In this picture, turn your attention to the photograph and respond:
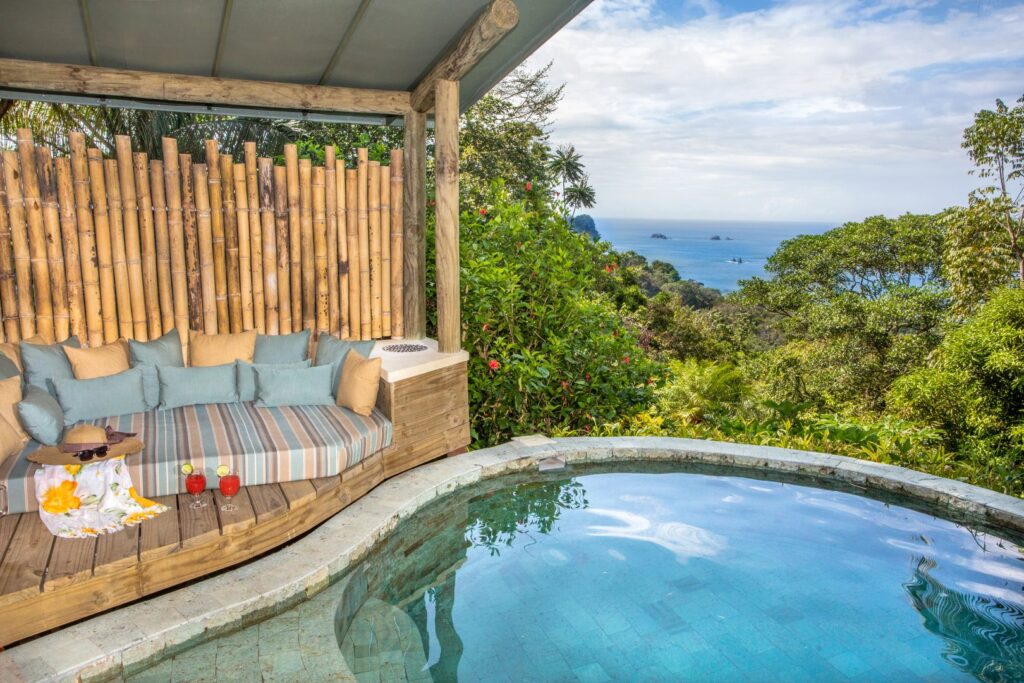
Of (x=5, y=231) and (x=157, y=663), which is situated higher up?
(x=5, y=231)

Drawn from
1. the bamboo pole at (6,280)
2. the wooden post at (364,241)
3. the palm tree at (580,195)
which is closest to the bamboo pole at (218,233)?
the wooden post at (364,241)

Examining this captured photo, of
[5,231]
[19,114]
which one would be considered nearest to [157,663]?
[5,231]

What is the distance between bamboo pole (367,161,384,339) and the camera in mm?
5012

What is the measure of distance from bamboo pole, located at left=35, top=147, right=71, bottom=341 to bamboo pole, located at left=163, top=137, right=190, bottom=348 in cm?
58

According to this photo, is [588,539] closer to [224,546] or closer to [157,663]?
[224,546]

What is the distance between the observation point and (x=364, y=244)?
505 cm

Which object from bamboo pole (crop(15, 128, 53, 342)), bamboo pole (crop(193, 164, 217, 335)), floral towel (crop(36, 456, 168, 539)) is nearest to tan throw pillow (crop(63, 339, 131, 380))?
bamboo pole (crop(15, 128, 53, 342))

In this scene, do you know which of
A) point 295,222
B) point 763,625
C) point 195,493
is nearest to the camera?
point 763,625

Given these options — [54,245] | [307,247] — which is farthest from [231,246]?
[54,245]

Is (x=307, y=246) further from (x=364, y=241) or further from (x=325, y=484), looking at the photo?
(x=325, y=484)

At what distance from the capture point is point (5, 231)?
3.91 meters

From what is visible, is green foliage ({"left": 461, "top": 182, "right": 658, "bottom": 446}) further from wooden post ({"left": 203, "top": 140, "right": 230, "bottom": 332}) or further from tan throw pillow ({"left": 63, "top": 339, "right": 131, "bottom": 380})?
tan throw pillow ({"left": 63, "top": 339, "right": 131, "bottom": 380})

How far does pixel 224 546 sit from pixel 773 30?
5346 centimetres

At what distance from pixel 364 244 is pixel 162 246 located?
129 cm
